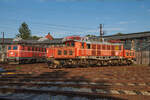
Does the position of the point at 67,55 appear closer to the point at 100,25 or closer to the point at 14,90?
the point at 14,90

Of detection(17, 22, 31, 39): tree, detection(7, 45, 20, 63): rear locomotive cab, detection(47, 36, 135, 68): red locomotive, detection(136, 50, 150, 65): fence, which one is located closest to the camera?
detection(47, 36, 135, 68): red locomotive

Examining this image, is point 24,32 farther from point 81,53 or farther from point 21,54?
point 81,53

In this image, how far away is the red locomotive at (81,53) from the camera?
16.2 meters

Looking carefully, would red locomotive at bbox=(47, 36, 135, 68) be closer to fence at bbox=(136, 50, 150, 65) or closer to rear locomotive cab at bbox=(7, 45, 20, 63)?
rear locomotive cab at bbox=(7, 45, 20, 63)

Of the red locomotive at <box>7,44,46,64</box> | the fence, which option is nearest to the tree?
the red locomotive at <box>7,44,46,64</box>

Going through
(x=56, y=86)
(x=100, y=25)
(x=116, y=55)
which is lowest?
(x=56, y=86)

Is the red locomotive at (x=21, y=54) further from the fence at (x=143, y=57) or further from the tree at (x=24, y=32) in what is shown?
the tree at (x=24, y=32)

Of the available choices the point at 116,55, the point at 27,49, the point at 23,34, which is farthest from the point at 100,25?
the point at 23,34

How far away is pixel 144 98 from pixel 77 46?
11622 mm

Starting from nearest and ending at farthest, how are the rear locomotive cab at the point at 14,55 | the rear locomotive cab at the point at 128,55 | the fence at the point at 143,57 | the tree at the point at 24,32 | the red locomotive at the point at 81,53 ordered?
the red locomotive at the point at 81,53 < the rear locomotive cab at the point at 14,55 < the rear locomotive cab at the point at 128,55 < the fence at the point at 143,57 < the tree at the point at 24,32

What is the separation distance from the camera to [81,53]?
664 inches

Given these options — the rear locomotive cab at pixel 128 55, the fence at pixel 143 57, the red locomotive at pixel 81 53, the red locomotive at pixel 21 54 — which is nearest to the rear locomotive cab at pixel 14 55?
the red locomotive at pixel 21 54

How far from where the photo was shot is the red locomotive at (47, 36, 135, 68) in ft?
53.1

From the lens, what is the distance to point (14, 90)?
21.1 feet
